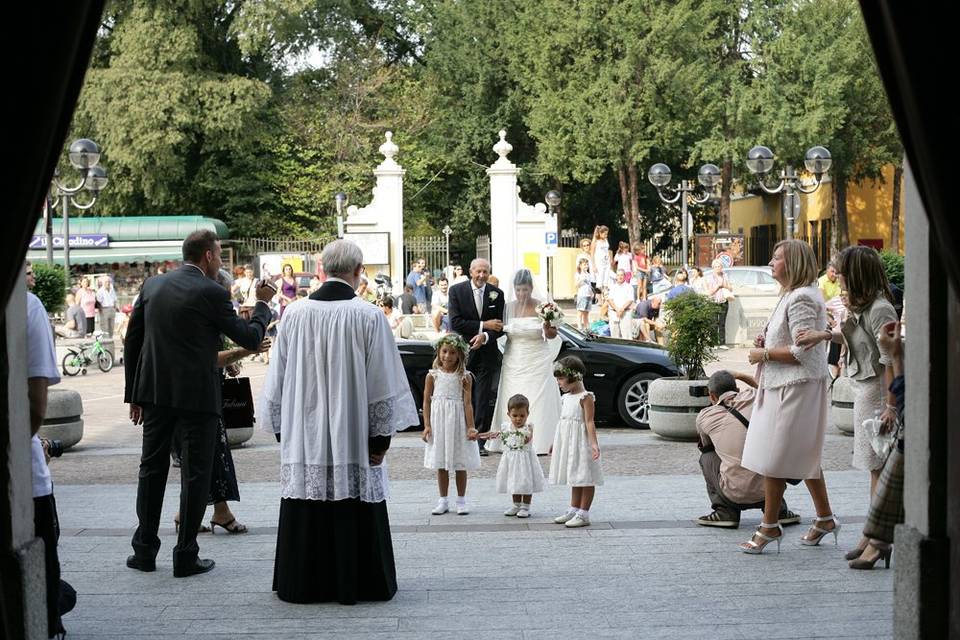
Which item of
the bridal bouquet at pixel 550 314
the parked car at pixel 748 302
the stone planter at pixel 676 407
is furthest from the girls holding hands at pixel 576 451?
the parked car at pixel 748 302

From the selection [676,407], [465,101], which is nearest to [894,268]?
[676,407]

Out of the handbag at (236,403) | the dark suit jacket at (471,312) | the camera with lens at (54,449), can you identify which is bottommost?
the handbag at (236,403)

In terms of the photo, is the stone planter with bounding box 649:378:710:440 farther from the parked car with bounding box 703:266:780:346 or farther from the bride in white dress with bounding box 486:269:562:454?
the parked car with bounding box 703:266:780:346

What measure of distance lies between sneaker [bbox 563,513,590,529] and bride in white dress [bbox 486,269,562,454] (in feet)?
12.0

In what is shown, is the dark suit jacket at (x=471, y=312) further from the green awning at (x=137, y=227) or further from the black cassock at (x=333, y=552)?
the green awning at (x=137, y=227)

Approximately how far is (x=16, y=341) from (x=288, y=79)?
52942mm

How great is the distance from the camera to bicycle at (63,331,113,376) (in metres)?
24.7

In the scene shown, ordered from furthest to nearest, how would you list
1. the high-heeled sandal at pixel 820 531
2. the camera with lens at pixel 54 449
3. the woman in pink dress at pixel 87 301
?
the woman in pink dress at pixel 87 301
the high-heeled sandal at pixel 820 531
the camera with lens at pixel 54 449

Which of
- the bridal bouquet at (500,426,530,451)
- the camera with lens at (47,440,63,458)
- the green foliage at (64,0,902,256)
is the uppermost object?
the green foliage at (64,0,902,256)

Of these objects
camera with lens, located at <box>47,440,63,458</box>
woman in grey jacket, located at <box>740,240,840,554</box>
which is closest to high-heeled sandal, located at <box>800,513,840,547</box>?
woman in grey jacket, located at <box>740,240,840,554</box>

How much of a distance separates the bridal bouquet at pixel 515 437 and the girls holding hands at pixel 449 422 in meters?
0.32

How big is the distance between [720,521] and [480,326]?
17.0 feet

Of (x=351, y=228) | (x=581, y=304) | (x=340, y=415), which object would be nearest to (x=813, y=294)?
(x=340, y=415)

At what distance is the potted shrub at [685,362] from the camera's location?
1355 centimetres
